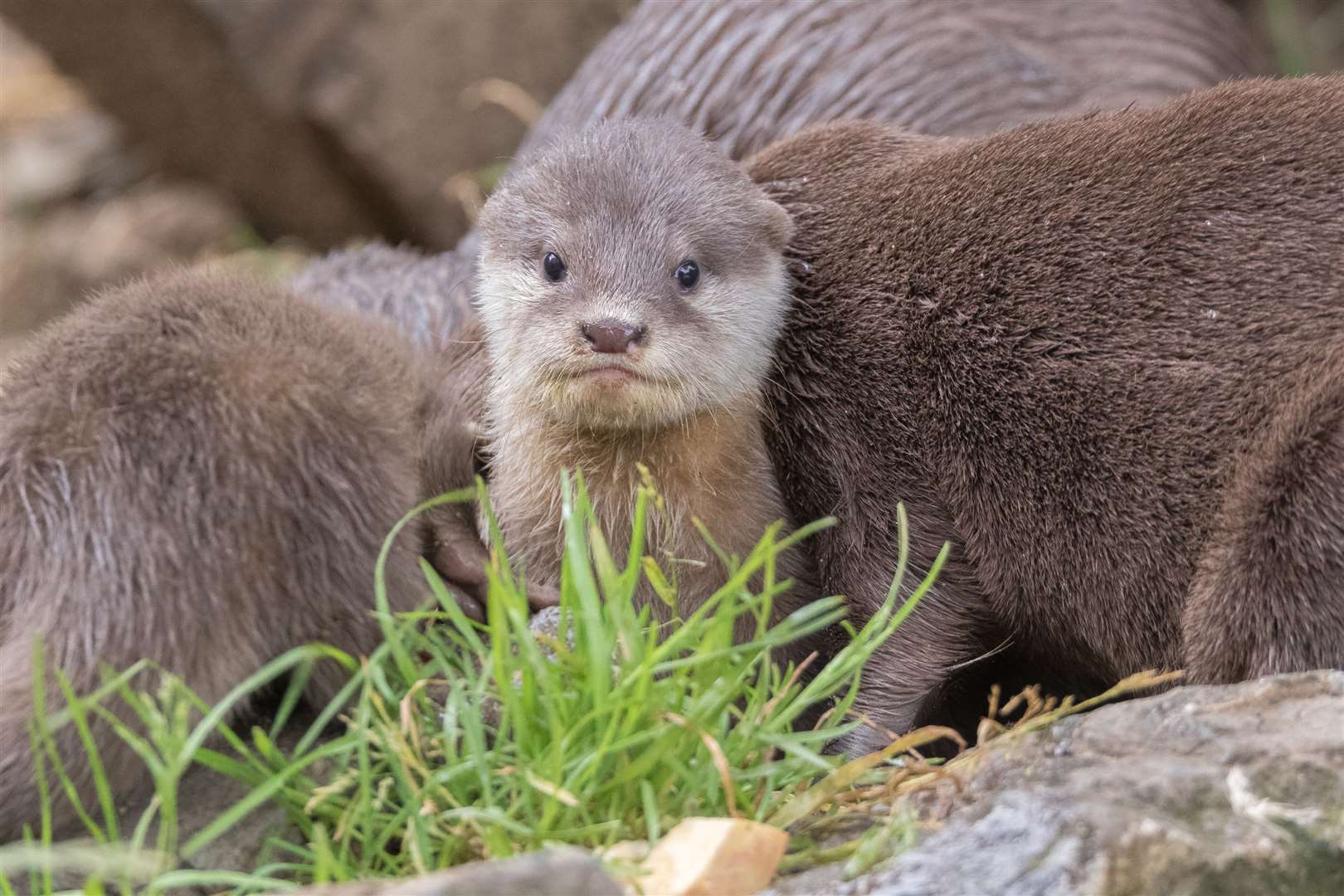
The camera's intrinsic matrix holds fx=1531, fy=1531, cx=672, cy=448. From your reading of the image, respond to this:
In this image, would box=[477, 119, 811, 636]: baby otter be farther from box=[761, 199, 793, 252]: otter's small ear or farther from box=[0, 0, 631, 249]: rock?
box=[0, 0, 631, 249]: rock

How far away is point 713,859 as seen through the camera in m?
1.67

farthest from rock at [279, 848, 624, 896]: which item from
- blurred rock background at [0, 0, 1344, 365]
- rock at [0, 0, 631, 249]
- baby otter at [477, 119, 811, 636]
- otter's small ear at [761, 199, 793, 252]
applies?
rock at [0, 0, 631, 249]

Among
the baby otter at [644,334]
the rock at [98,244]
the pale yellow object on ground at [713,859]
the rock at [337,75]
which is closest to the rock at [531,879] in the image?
the pale yellow object on ground at [713,859]

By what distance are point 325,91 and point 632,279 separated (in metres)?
2.91

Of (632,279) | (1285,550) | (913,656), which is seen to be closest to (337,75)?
(632,279)

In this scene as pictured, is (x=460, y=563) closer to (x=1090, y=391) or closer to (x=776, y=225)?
(x=776, y=225)

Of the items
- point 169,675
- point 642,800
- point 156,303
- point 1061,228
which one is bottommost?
point 642,800

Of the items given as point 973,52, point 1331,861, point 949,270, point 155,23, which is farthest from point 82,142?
point 1331,861

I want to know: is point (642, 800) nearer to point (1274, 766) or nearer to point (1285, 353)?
point (1274, 766)

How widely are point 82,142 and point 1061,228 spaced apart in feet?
19.7

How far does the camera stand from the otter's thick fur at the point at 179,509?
1946 millimetres

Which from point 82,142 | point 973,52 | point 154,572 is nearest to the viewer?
point 154,572

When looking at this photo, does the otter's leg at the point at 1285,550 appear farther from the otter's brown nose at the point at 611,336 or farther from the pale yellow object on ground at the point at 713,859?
the otter's brown nose at the point at 611,336

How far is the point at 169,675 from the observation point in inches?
71.8
